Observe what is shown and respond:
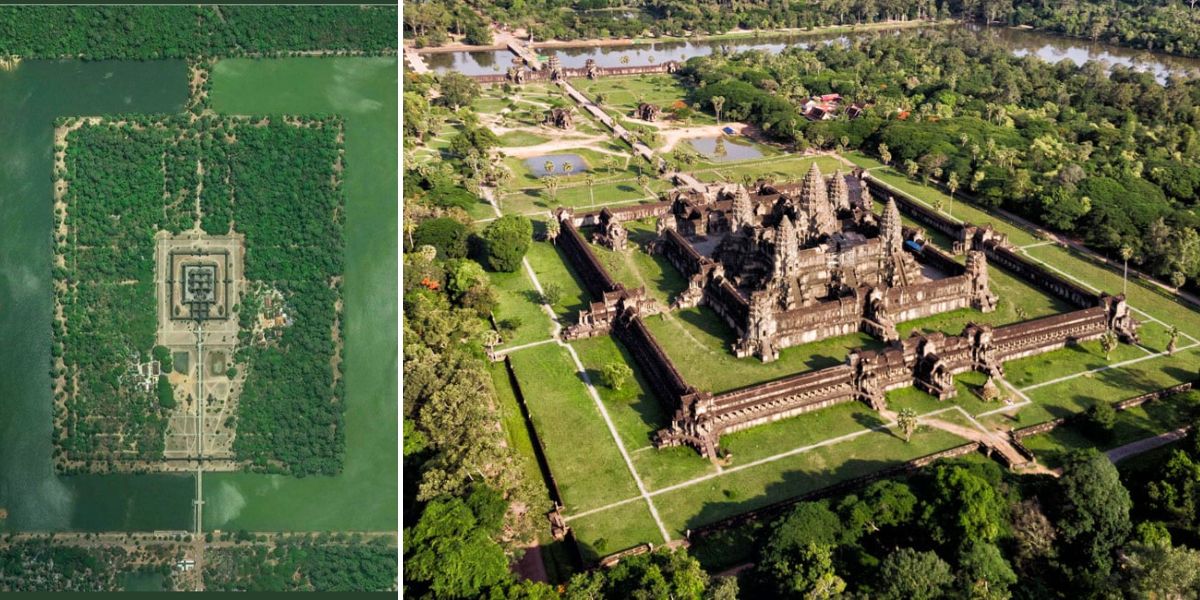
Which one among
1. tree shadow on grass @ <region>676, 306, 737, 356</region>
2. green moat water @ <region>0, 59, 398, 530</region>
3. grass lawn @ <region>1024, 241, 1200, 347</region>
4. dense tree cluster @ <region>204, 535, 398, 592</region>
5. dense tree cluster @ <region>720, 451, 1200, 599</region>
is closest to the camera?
dense tree cluster @ <region>720, 451, 1200, 599</region>

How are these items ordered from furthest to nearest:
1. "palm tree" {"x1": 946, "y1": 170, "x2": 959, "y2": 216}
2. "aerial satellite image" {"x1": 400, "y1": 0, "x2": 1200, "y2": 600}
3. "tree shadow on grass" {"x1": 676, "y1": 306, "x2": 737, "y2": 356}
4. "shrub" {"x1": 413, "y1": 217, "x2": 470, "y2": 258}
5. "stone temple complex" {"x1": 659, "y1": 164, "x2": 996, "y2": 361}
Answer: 1. "palm tree" {"x1": 946, "y1": 170, "x2": 959, "y2": 216}
2. "shrub" {"x1": 413, "y1": 217, "x2": 470, "y2": 258}
3. "tree shadow on grass" {"x1": 676, "y1": 306, "x2": 737, "y2": 356}
4. "stone temple complex" {"x1": 659, "y1": 164, "x2": 996, "y2": 361}
5. "aerial satellite image" {"x1": 400, "y1": 0, "x2": 1200, "y2": 600}

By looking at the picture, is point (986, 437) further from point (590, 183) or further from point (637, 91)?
point (637, 91)

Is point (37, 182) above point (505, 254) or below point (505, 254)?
above

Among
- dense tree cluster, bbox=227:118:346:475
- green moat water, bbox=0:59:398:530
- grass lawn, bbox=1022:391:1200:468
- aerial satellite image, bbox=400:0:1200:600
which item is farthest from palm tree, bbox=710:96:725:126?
grass lawn, bbox=1022:391:1200:468

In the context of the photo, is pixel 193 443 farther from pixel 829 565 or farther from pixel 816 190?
pixel 816 190

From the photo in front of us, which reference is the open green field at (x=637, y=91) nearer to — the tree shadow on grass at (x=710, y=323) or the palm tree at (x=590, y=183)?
the palm tree at (x=590, y=183)

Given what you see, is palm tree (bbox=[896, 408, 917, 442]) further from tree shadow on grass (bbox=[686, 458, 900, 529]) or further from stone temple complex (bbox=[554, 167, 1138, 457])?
stone temple complex (bbox=[554, 167, 1138, 457])

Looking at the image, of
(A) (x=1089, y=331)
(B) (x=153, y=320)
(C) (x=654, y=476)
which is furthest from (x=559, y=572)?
(A) (x=1089, y=331)
